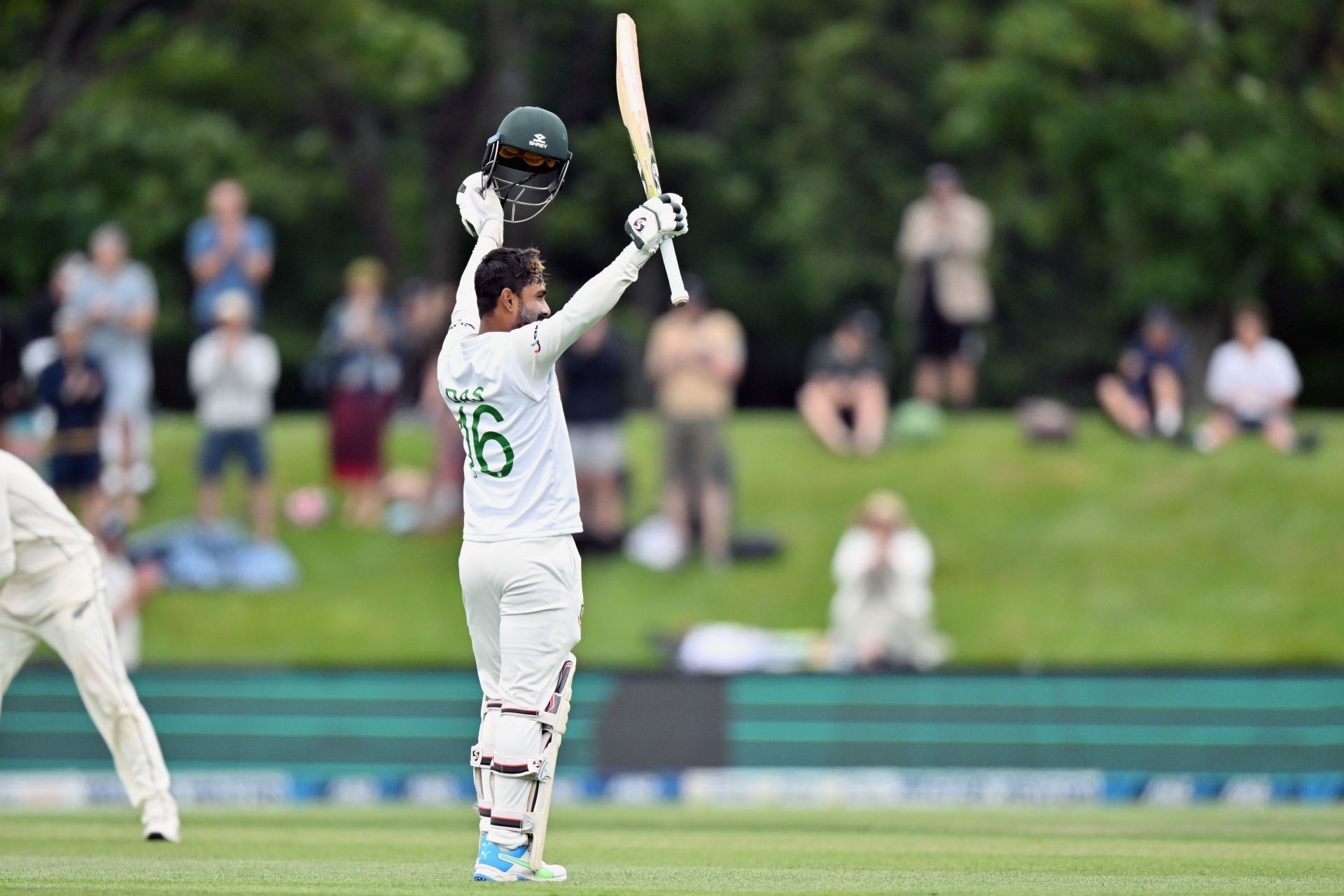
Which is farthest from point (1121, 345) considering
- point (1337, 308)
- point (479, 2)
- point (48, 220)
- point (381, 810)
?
point (381, 810)

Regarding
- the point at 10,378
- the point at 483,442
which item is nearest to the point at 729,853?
the point at 483,442

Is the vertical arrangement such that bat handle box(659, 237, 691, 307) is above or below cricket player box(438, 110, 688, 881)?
above

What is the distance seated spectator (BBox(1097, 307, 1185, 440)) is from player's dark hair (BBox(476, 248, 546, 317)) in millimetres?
12960

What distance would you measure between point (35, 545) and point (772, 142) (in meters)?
27.6

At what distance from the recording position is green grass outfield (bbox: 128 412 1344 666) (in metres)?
18.3

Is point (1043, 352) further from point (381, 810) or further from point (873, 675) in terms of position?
point (381, 810)

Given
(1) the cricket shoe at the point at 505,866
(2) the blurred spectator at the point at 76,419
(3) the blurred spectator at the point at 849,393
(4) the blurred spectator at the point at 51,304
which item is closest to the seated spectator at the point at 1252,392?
(3) the blurred spectator at the point at 849,393

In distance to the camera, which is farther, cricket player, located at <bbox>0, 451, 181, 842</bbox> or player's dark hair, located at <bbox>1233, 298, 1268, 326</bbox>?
player's dark hair, located at <bbox>1233, 298, 1268, 326</bbox>

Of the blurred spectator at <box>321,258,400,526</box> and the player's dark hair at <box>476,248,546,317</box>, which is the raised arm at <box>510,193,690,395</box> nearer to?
the player's dark hair at <box>476,248,546,317</box>

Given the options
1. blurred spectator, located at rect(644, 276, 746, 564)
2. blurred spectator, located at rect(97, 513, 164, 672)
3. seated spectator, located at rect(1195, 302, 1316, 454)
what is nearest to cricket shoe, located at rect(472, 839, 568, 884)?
blurred spectator, located at rect(97, 513, 164, 672)

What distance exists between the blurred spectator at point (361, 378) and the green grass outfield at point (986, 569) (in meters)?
0.72

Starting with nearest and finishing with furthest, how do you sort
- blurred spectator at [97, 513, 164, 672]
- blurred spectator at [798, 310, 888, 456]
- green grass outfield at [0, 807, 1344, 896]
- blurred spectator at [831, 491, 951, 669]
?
green grass outfield at [0, 807, 1344, 896], blurred spectator at [831, 491, 951, 669], blurred spectator at [97, 513, 164, 672], blurred spectator at [798, 310, 888, 456]

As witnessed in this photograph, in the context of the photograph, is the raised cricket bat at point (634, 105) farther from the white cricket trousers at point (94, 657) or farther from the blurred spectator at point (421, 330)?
the blurred spectator at point (421, 330)

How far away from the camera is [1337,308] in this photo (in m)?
31.4
